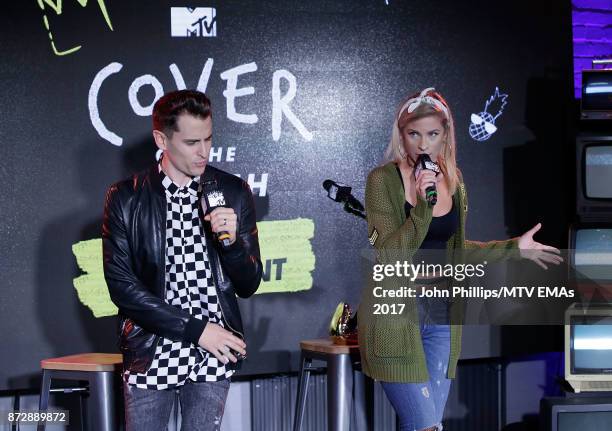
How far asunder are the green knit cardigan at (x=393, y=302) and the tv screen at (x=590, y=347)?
1.33 meters

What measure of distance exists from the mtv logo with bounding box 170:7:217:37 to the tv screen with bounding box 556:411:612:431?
90.4 inches

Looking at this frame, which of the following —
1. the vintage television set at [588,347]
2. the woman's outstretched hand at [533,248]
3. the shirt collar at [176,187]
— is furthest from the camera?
the vintage television set at [588,347]

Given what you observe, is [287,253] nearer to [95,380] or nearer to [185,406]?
[95,380]

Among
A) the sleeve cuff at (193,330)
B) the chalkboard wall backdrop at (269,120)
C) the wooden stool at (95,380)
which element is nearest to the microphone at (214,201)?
the sleeve cuff at (193,330)

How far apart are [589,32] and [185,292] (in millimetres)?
3074

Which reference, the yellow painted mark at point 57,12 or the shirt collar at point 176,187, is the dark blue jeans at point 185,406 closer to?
the shirt collar at point 176,187

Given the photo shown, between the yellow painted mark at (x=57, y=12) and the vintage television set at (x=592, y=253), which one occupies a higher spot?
the yellow painted mark at (x=57, y=12)

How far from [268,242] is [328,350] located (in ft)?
2.52

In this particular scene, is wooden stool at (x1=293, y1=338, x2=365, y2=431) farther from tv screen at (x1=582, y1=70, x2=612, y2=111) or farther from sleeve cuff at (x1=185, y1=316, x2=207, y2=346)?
tv screen at (x1=582, y1=70, x2=612, y2=111)

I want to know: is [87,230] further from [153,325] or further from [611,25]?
[611,25]

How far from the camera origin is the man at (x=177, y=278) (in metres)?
2.67

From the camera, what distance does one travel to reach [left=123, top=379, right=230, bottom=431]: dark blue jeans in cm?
267

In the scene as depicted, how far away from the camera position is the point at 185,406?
2703mm

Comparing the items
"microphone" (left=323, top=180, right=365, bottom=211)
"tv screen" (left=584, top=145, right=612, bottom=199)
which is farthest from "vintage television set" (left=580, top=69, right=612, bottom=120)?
"microphone" (left=323, top=180, right=365, bottom=211)
